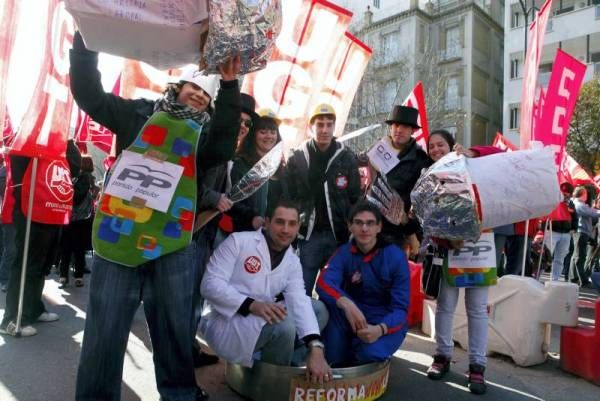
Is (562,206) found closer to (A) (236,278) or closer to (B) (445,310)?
(B) (445,310)

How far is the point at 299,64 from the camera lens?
4.88 m

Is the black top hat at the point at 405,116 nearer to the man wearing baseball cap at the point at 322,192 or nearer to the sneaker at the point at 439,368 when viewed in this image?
the man wearing baseball cap at the point at 322,192

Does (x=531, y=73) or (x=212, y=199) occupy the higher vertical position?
(x=531, y=73)

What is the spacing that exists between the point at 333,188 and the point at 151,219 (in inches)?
65.8

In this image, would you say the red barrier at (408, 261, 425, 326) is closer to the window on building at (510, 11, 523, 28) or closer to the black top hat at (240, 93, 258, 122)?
the black top hat at (240, 93, 258, 122)

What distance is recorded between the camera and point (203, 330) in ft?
9.16

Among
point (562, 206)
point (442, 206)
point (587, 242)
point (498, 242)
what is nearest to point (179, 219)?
point (442, 206)

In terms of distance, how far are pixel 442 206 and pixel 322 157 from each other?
1.07 meters

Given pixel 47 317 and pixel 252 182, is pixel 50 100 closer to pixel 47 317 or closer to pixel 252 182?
pixel 252 182

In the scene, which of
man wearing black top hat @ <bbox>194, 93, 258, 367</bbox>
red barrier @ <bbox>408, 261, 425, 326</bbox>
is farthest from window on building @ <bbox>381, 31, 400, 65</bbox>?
man wearing black top hat @ <bbox>194, 93, 258, 367</bbox>

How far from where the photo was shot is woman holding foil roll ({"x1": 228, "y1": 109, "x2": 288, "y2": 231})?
3145 mm

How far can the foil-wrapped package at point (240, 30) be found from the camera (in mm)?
1824

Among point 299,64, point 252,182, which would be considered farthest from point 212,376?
point 299,64

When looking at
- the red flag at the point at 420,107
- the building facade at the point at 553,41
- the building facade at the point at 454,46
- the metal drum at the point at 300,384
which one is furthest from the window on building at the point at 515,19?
the metal drum at the point at 300,384
